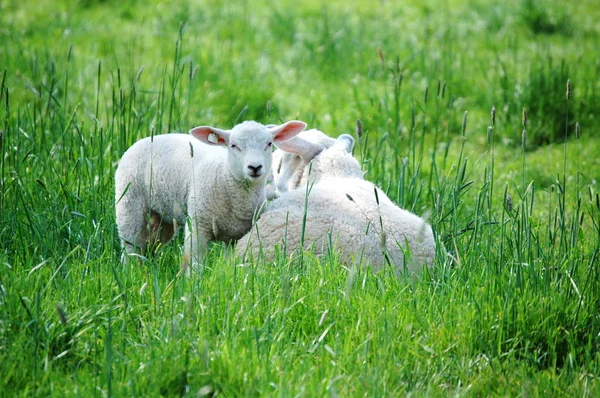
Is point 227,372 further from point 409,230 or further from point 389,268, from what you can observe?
point 409,230

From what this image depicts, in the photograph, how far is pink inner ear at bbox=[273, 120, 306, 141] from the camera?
4438mm

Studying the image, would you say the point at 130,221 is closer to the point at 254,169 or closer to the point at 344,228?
the point at 254,169

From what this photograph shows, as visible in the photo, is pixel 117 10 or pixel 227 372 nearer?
pixel 227 372

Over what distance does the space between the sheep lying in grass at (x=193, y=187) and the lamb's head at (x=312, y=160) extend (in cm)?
41

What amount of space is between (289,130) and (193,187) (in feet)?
2.03

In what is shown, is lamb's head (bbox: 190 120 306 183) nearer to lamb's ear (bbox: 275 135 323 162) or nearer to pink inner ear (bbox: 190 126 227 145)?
pink inner ear (bbox: 190 126 227 145)

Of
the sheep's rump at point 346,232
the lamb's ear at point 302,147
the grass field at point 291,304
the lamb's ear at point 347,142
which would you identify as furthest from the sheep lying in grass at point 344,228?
the lamb's ear at point 347,142

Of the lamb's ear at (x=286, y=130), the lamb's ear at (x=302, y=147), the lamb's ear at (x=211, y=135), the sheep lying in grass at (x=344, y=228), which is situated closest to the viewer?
the sheep lying in grass at (x=344, y=228)

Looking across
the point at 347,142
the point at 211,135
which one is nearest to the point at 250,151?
the point at 211,135

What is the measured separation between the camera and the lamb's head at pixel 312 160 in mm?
4895

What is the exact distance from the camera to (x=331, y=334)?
3.28m

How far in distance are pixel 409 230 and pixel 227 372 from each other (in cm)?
153

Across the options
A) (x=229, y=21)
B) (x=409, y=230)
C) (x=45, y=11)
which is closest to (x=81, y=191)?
(x=409, y=230)

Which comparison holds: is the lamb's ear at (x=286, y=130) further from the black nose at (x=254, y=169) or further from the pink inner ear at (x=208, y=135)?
the black nose at (x=254, y=169)
